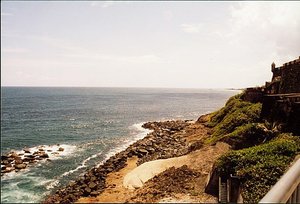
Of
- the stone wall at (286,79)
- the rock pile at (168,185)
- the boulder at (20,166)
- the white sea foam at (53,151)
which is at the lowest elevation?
the white sea foam at (53,151)

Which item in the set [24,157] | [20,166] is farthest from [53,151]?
[20,166]

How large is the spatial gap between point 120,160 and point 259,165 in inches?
891

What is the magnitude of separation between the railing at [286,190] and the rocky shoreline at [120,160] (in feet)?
70.5

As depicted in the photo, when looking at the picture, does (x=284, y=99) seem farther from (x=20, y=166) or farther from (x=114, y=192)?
(x=20, y=166)

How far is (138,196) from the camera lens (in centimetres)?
1803

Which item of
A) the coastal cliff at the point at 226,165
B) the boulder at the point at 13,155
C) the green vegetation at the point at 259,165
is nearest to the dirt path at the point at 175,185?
the coastal cliff at the point at 226,165

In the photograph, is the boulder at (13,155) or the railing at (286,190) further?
the boulder at (13,155)

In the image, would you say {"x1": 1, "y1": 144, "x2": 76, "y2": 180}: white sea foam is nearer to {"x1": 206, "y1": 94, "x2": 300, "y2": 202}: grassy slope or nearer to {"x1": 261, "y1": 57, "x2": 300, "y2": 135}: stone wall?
{"x1": 206, "y1": 94, "x2": 300, "y2": 202}: grassy slope

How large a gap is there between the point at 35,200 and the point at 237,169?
1589 centimetres

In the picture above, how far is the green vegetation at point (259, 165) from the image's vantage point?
13000 millimetres

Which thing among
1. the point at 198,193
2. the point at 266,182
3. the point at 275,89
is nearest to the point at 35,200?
the point at 198,193

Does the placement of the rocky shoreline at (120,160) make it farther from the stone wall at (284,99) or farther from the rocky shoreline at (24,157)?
the stone wall at (284,99)

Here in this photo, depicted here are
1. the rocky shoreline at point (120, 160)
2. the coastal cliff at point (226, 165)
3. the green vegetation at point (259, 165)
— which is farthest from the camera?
the rocky shoreline at point (120, 160)

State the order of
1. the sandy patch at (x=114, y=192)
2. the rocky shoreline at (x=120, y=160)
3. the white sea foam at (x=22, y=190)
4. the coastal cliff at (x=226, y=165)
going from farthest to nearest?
the rocky shoreline at (x=120, y=160), the white sea foam at (x=22, y=190), the sandy patch at (x=114, y=192), the coastal cliff at (x=226, y=165)
